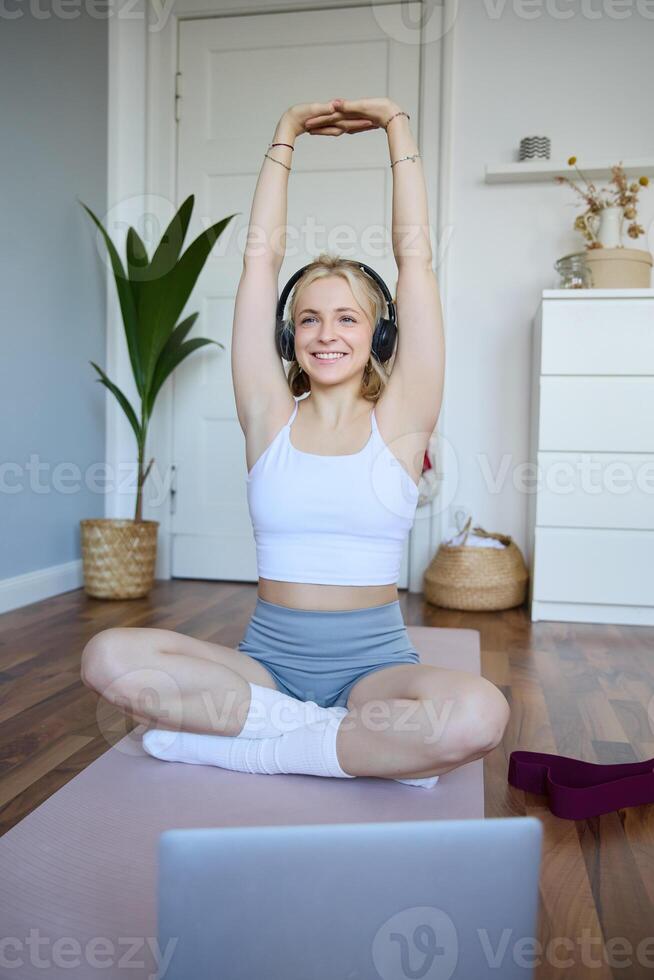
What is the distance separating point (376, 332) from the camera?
1368 millimetres

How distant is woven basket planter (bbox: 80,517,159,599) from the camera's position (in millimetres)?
2893

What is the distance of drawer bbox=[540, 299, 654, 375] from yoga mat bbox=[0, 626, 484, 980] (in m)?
1.72

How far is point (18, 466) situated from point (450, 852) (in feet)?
7.58

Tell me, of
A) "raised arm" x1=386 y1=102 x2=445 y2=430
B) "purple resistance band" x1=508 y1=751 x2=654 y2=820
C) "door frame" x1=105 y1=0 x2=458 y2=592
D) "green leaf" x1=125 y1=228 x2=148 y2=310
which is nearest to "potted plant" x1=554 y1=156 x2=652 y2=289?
"door frame" x1=105 y1=0 x2=458 y2=592

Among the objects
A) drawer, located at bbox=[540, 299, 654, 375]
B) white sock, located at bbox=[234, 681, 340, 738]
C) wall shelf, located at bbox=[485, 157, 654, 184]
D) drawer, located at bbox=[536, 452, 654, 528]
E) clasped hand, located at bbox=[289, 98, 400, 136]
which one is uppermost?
wall shelf, located at bbox=[485, 157, 654, 184]

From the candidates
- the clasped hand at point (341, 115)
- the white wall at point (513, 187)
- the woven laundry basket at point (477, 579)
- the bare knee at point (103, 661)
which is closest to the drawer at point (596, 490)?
the woven laundry basket at point (477, 579)

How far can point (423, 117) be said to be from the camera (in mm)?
3209

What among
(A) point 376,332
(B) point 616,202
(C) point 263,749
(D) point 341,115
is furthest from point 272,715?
(B) point 616,202

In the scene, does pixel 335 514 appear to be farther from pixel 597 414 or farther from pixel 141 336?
pixel 141 336

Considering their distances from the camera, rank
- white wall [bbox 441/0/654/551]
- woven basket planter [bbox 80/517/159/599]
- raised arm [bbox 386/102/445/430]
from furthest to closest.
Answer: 1. white wall [bbox 441/0/654/551]
2. woven basket planter [bbox 80/517/159/599]
3. raised arm [bbox 386/102/445/430]

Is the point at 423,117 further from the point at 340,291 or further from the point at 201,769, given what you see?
the point at 201,769

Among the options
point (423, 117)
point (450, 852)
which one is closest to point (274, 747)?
point (450, 852)

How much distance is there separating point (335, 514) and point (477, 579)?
1716 millimetres

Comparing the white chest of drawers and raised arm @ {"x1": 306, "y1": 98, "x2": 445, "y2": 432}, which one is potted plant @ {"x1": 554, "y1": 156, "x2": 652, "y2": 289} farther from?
raised arm @ {"x1": 306, "y1": 98, "x2": 445, "y2": 432}
